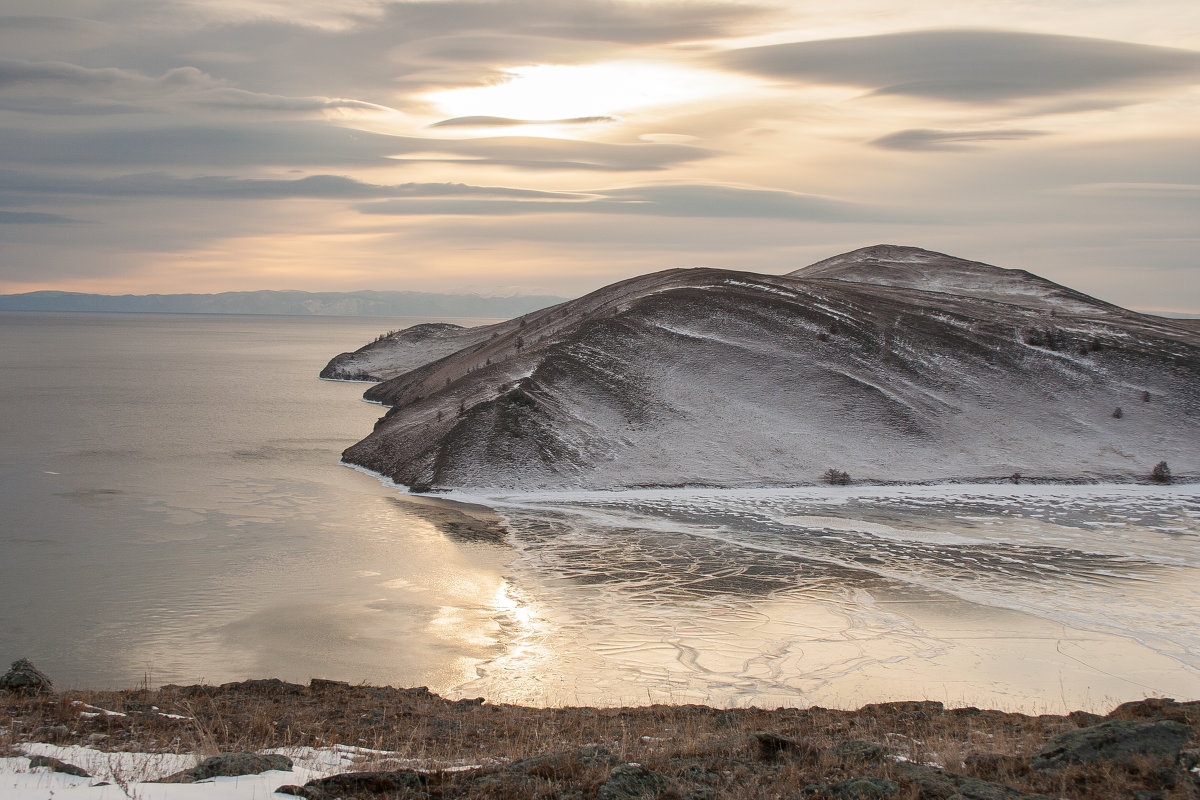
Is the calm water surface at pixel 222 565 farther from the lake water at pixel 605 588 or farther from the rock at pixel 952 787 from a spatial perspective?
the rock at pixel 952 787

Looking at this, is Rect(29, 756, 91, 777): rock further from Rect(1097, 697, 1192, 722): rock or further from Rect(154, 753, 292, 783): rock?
Rect(1097, 697, 1192, 722): rock

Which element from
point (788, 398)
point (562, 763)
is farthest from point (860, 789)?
point (788, 398)

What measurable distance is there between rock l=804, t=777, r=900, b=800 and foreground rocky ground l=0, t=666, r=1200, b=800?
0.06 feet

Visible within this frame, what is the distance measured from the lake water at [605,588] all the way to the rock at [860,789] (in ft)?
25.4

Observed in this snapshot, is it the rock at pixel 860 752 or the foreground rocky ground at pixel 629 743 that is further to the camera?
Answer: the rock at pixel 860 752

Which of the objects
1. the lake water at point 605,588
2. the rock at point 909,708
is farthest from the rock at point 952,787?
the lake water at point 605,588

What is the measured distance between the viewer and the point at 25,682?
14.4m

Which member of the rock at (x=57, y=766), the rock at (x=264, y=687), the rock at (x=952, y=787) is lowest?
the rock at (x=264, y=687)

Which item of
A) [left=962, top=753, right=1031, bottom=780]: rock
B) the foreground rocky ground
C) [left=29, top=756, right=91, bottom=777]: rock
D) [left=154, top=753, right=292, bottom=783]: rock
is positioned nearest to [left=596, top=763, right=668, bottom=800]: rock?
the foreground rocky ground

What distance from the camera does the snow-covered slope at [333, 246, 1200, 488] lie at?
1706 inches

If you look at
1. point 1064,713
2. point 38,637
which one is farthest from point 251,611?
point 1064,713

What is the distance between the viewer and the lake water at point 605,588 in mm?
18922

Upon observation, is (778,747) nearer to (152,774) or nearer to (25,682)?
(152,774)

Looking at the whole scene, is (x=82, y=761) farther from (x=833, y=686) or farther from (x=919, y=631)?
(x=919, y=631)
